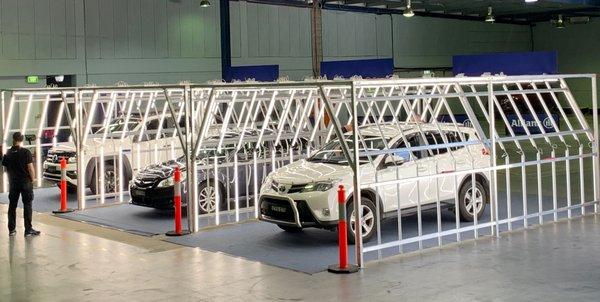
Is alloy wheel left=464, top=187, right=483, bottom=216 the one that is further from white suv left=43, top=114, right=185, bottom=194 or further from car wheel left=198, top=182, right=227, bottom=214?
white suv left=43, top=114, right=185, bottom=194

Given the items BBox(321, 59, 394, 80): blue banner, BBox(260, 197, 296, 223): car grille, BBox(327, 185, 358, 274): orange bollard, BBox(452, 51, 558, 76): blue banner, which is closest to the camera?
BBox(327, 185, 358, 274): orange bollard

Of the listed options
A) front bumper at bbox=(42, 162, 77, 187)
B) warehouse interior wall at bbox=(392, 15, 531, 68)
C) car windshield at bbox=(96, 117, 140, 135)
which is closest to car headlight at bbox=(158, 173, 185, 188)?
front bumper at bbox=(42, 162, 77, 187)

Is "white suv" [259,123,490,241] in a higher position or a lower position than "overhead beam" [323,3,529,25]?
lower

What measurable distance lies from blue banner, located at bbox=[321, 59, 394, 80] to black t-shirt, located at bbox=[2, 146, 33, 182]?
1150 centimetres

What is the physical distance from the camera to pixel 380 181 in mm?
10320

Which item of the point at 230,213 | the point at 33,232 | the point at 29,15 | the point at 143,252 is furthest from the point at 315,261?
the point at 29,15

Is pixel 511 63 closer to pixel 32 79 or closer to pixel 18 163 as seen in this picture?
pixel 18 163

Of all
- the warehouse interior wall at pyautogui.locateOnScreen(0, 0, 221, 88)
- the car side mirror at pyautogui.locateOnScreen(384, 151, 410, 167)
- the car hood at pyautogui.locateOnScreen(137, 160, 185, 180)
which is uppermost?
the warehouse interior wall at pyautogui.locateOnScreen(0, 0, 221, 88)

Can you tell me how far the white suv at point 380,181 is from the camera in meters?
10.3

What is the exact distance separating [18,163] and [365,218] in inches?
205

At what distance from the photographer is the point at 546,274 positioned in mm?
8453

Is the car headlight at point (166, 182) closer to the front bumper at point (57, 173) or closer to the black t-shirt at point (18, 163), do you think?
the black t-shirt at point (18, 163)

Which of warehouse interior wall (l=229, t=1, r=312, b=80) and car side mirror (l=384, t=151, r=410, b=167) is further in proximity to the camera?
warehouse interior wall (l=229, t=1, r=312, b=80)

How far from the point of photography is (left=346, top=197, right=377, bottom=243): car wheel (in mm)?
10266
